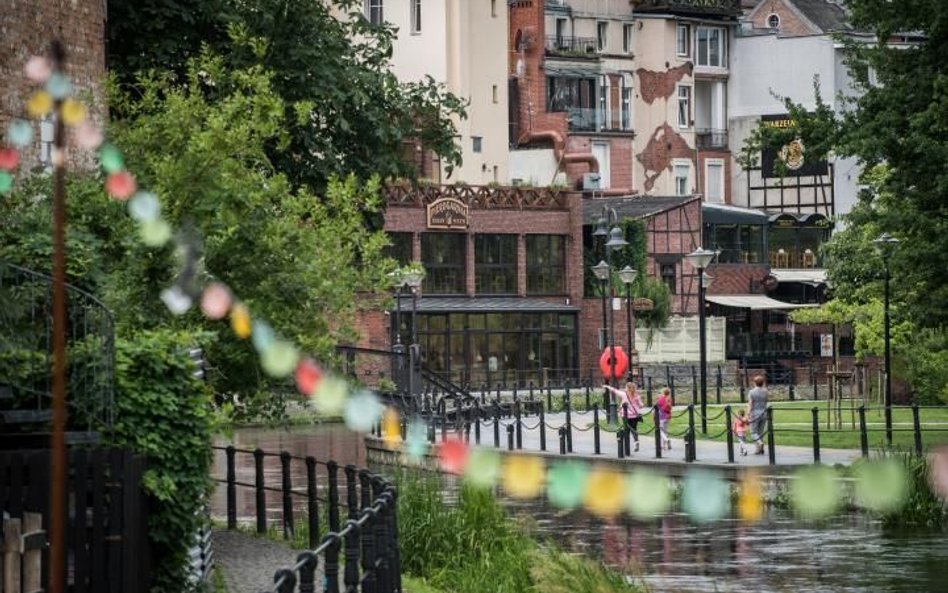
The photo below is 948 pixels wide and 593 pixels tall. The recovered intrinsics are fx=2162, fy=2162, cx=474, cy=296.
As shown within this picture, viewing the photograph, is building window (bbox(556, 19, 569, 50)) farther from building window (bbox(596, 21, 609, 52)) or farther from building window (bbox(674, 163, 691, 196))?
building window (bbox(674, 163, 691, 196))

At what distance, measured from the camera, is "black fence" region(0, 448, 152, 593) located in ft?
45.1

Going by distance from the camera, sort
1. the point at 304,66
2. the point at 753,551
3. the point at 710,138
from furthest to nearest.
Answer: the point at 710,138 < the point at 304,66 < the point at 753,551

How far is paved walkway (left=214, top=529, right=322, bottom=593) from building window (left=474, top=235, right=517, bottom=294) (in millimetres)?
52622

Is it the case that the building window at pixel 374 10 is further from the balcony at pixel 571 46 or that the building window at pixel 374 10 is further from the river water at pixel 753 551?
the river water at pixel 753 551

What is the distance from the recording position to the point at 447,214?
74625 millimetres

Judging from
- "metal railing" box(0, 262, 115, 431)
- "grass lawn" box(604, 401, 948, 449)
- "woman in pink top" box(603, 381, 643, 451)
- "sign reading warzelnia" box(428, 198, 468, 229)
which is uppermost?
"sign reading warzelnia" box(428, 198, 468, 229)

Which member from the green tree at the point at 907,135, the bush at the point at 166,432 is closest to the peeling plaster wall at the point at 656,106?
the green tree at the point at 907,135

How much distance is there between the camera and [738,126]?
4001 inches

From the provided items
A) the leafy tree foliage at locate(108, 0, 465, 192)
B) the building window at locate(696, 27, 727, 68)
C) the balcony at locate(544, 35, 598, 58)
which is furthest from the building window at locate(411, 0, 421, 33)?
the leafy tree foliage at locate(108, 0, 465, 192)

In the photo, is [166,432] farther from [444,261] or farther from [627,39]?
[627,39]

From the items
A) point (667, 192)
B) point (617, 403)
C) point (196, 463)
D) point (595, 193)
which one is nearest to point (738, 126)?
point (667, 192)

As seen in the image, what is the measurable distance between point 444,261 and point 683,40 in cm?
2924

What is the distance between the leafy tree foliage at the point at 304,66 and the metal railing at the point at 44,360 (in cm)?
1485

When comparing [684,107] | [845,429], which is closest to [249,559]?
[845,429]
